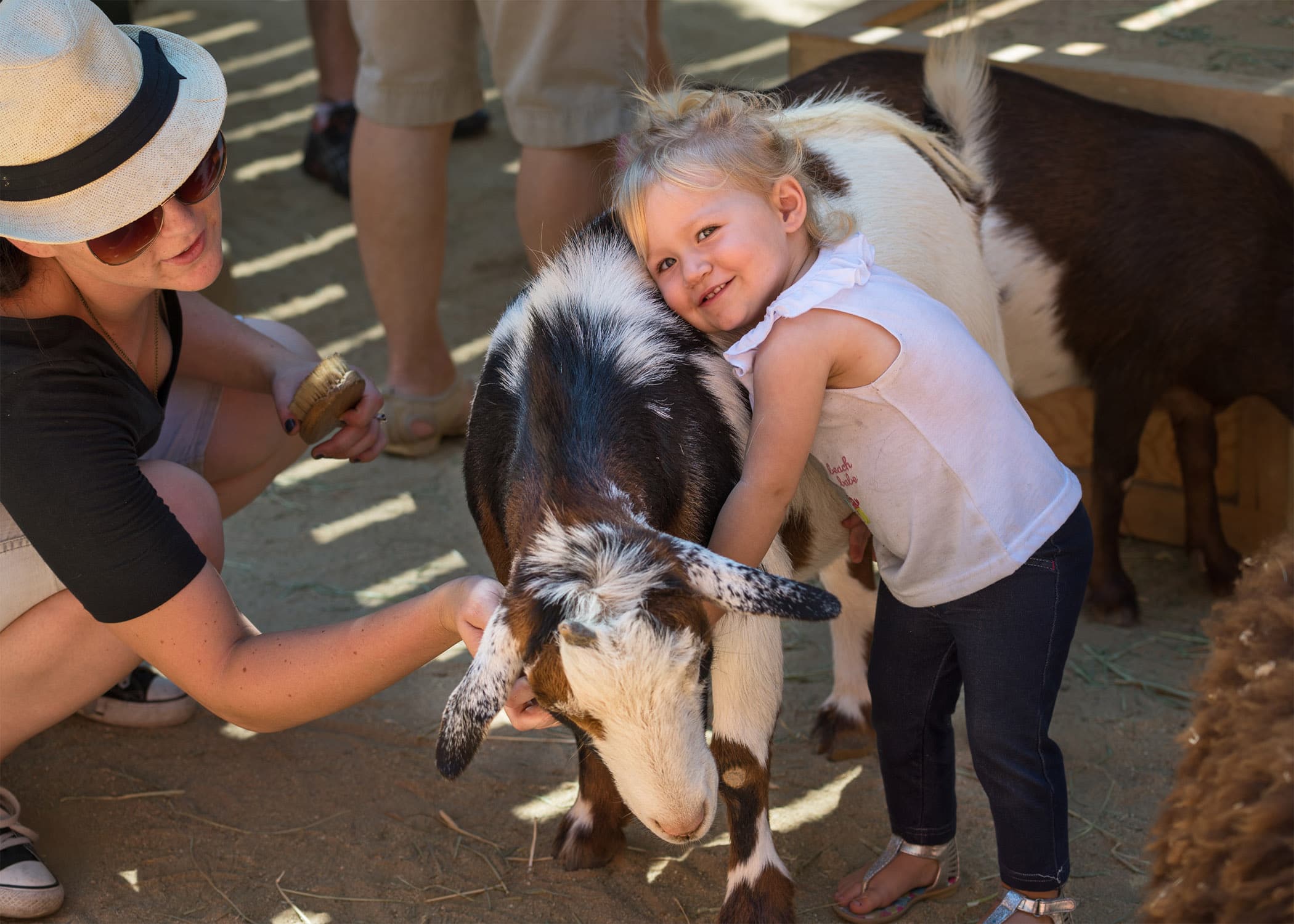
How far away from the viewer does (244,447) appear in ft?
10.9

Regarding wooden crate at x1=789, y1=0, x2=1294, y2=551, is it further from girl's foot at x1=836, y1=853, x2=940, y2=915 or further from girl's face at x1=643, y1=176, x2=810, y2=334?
girl's face at x1=643, y1=176, x2=810, y2=334

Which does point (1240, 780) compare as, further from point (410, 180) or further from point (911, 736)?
point (410, 180)

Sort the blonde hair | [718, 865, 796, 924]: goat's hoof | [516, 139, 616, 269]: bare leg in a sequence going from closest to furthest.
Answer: the blonde hair
[718, 865, 796, 924]: goat's hoof
[516, 139, 616, 269]: bare leg

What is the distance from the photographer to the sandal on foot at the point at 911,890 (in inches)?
107

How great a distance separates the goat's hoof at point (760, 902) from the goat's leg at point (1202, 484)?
195 cm

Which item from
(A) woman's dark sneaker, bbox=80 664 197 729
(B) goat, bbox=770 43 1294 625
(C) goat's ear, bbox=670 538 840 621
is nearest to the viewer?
(C) goat's ear, bbox=670 538 840 621

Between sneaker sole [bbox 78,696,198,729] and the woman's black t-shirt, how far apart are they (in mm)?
1032

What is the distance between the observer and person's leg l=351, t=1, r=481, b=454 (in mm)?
4168

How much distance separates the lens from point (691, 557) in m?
2.05

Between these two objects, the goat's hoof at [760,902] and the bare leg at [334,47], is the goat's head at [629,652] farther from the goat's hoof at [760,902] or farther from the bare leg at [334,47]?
the bare leg at [334,47]

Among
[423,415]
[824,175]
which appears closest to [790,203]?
[824,175]

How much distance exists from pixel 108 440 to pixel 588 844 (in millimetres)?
1349

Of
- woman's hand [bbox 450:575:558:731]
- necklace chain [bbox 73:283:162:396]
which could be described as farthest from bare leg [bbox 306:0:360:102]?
woman's hand [bbox 450:575:558:731]

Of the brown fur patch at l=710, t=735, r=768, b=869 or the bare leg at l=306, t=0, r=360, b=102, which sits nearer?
the brown fur patch at l=710, t=735, r=768, b=869
